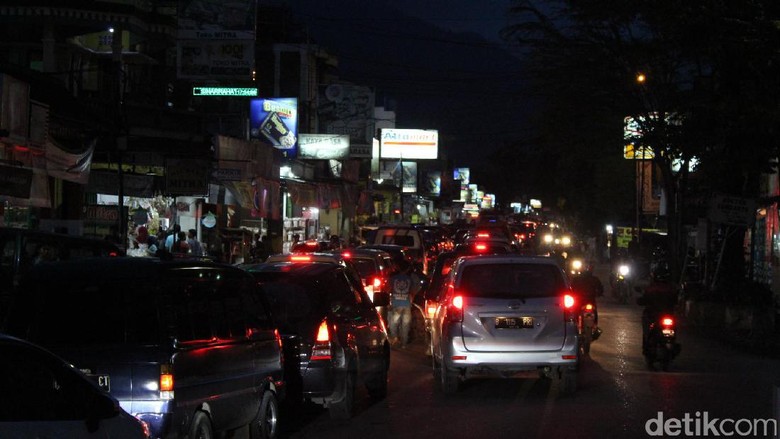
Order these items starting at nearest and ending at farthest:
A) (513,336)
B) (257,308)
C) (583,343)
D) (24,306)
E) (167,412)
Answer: (167,412)
(24,306)
(257,308)
(513,336)
(583,343)

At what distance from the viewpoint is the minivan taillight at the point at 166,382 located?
24.7ft

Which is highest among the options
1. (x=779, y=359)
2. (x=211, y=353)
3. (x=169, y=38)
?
(x=169, y=38)

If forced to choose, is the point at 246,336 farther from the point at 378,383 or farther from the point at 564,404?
the point at 564,404

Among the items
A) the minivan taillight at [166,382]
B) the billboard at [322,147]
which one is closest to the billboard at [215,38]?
the billboard at [322,147]

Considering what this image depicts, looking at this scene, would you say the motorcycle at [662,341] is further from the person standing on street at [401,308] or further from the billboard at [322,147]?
the billboard at [322,147]

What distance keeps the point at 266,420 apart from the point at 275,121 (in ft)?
112

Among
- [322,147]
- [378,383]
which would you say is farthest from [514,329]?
[322,147]

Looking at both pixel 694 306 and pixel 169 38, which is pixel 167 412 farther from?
pixel 169 38

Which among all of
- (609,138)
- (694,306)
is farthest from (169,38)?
(694,306)

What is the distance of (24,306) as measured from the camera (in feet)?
26.3

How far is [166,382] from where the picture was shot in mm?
7547

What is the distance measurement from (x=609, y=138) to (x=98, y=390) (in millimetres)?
28851

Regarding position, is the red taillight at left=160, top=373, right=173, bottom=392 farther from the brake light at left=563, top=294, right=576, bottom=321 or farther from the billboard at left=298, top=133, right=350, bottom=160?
the billboard at left=298, top=133, right=350, bottom=160

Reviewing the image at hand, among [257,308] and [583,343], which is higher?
[257,308]
